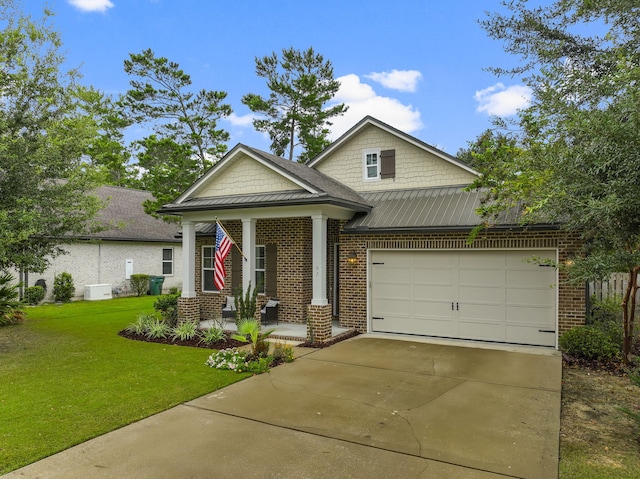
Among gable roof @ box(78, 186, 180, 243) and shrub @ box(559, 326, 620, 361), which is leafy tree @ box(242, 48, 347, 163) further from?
shrub @ box(559, 326, 620, 361)

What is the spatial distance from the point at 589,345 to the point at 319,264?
5833mm

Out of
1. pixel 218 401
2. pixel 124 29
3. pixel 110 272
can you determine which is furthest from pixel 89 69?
pixel 110 272

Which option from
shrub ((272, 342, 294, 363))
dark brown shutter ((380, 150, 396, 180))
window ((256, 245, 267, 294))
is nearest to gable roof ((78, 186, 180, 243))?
window ((256, 245, 267, 294))

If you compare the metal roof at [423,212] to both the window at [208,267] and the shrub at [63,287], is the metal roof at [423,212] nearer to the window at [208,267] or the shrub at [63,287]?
the window at [208,267]

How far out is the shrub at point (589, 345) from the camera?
829 cm

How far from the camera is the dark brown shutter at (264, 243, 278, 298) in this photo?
13117 mm

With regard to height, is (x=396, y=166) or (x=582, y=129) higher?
(x=396, y=166)

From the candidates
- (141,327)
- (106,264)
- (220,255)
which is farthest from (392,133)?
(106,264)

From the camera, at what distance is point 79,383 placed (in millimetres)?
7098

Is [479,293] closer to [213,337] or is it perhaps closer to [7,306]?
[213,337]

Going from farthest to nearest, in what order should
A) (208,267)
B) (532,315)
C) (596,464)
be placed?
(208,267) → (532,315) → (596,464)

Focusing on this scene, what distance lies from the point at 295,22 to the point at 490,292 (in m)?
14.1

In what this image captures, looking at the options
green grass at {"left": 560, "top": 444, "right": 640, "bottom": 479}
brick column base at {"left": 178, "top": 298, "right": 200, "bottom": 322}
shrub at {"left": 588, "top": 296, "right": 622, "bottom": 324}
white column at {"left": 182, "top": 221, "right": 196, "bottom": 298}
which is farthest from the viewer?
white column at {"left": 182, "top": 221, "right": 196, "bottom": 298}

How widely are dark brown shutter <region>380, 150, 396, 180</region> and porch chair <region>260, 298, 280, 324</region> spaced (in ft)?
16.9
